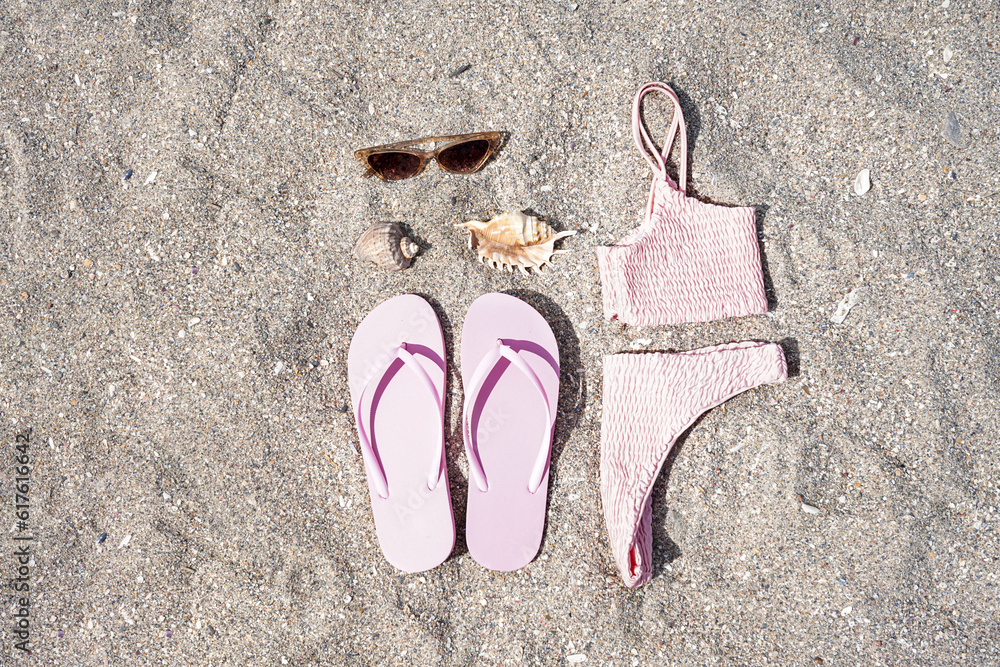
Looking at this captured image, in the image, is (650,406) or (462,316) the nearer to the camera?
(650,406)

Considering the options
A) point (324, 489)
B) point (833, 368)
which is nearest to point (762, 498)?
point (833, 368)

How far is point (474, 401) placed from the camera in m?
1.79

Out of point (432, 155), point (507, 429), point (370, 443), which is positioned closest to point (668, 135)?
point (432, 155)

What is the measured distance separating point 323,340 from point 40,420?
3.30 ft

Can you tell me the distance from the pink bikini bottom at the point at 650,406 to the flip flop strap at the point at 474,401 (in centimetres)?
20

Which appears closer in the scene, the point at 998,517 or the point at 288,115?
the point at 998,517

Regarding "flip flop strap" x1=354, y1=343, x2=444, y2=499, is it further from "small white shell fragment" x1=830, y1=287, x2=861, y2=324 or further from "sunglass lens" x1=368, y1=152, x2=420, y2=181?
"small white shell fragment" x1=830, y1=287, x2=861, y2=324

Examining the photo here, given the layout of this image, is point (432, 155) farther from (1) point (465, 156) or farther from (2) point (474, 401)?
(2) point (474, 401)

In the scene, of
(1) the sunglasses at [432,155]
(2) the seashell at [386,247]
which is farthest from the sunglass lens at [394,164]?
(2) the seashell at [386,247]

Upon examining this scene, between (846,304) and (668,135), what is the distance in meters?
0.82

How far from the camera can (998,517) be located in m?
1.70

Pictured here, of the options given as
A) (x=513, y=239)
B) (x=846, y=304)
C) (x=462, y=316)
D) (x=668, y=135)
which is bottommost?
(x=846, y=304)

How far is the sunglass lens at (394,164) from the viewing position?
1.77m

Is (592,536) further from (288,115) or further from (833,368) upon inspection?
(288,115)
